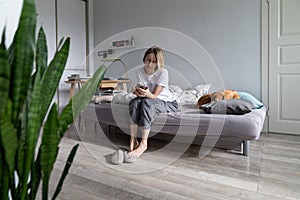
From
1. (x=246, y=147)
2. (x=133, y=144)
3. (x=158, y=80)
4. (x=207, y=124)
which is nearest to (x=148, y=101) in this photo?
(x=158, y=80)

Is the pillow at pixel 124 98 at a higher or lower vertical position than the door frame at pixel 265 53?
lower

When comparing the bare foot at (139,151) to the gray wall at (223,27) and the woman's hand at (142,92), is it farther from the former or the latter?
the gray wall at (223,27)

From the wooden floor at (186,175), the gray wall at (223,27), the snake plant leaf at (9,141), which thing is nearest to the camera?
the snake plant leaf at (9,141)

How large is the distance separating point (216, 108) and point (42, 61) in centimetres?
161

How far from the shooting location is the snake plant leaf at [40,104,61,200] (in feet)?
1.67

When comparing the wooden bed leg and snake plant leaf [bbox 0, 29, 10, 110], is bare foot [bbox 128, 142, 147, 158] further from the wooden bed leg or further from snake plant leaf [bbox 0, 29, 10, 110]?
snake plant leaf [bbox 0, 29, 10, 110]

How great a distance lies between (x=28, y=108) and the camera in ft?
1.70

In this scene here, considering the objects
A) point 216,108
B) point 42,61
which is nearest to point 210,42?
point 216,108

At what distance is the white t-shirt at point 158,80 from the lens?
207 cm

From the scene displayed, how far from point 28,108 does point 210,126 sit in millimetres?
1500

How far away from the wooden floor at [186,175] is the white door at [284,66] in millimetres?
575

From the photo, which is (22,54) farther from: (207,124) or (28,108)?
(207,124)

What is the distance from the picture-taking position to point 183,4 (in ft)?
11.0

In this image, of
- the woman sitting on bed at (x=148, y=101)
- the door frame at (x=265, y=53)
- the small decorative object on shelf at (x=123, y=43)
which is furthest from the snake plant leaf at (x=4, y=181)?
the small decorative object on shelf at (x=123, y=43)
